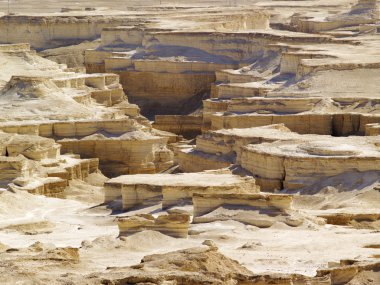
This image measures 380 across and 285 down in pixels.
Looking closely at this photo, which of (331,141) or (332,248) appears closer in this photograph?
(332,248)

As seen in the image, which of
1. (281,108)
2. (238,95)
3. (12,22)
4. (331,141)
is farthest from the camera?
(12,22)

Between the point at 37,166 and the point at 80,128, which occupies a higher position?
the point at 37,166

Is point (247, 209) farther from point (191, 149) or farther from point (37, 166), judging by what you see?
point (191, 149)

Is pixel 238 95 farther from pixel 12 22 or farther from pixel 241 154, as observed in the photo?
pixel 12 22

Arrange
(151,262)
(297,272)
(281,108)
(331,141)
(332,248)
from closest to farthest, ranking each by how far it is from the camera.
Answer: (151,262)
(297,272)
(332,248)
(331,141)
(281,108)

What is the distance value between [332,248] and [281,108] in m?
21.5

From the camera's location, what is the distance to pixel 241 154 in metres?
35.1

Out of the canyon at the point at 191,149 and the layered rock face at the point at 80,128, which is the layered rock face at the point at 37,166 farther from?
the layered rock face at the point at 80,128

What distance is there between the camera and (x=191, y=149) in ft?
132

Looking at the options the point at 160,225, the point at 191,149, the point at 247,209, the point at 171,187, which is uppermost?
the point at 160,225

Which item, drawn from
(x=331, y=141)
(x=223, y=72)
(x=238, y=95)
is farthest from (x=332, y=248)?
(x=223, y=72)

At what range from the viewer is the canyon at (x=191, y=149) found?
20.8 meters

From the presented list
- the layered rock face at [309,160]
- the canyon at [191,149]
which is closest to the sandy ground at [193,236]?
the canyon at [191,149]

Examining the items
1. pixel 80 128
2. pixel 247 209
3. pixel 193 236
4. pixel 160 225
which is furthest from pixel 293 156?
pixel 80 128
